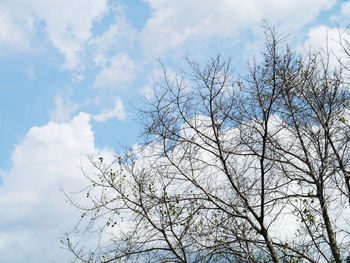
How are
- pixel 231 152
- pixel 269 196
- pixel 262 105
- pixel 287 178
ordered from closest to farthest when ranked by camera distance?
pixel 262 105
pixel 231 152
pixel 269 196
pixel 287 178

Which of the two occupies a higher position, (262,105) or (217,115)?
(217,115)

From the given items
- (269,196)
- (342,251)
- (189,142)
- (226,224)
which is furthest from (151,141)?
(342,251)

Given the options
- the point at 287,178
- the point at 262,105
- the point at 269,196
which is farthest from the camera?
the point at 287,178

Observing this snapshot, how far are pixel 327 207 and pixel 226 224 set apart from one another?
6.96ft

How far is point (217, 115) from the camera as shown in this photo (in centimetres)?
684

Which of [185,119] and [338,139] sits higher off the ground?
[185,119]

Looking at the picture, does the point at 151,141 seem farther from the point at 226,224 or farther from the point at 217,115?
the point at 226,224

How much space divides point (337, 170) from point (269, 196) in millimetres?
1510

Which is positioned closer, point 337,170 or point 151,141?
point 337,170

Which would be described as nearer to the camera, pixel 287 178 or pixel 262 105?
pixel 262 105

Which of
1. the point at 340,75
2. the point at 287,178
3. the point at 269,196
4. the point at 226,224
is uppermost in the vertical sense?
the point at 340,75

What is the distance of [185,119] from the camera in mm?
6875

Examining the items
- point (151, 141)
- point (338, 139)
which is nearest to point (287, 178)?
point (338, 139)

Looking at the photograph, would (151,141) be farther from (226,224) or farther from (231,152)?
(226,224)
